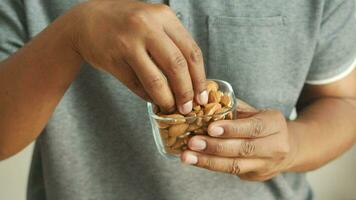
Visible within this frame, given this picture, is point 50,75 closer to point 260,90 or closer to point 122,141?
point 122,141

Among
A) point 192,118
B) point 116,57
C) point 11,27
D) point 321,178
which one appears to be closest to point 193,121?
point 192,118

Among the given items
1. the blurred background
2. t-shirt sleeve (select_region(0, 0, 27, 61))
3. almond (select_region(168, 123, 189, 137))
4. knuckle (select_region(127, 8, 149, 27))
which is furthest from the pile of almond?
the blurred background

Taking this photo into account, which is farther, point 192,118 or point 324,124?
point 324,124

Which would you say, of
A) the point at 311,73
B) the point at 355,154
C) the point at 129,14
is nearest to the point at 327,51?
the point at 311,73

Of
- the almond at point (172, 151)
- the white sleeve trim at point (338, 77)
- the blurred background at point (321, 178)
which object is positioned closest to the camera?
the almond at point (172, 151)

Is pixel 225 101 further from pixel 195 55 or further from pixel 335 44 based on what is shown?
pixel 335 44

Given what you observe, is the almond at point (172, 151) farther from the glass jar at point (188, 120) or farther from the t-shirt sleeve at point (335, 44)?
the t-shirt sleeve at point (335, 44)

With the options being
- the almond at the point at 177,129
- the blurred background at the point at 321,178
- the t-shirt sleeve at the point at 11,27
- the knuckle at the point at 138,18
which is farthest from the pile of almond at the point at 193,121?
the blurred background at the point at 321,178
